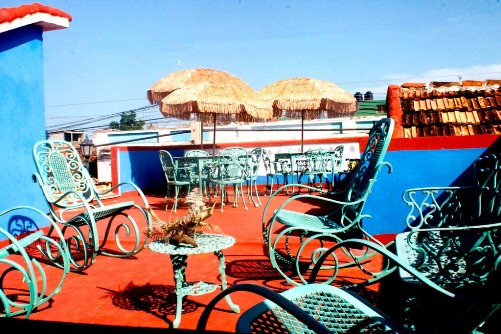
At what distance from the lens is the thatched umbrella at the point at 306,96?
8508mm

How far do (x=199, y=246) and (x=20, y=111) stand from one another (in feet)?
10.7

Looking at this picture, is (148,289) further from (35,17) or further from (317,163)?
(317,163)

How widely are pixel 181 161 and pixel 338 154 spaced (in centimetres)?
421

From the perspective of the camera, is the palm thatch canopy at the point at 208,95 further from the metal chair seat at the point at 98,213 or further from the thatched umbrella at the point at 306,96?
the metal chair seat at the point at 98,213

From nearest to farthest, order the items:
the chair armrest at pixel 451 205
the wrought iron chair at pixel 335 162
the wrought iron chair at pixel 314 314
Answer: the wrought iron chair at pixel 314 314
the chair armrest at pixel 451 205
the wrought iron chair at pixel 335 162

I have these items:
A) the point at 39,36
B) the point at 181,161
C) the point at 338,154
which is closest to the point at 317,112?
the point at 338,154

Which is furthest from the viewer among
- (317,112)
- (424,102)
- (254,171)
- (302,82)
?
(317,112)

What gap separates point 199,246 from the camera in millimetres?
2561

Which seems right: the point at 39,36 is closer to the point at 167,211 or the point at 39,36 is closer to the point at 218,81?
the point at 167,211

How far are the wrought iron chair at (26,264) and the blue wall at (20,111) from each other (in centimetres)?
24

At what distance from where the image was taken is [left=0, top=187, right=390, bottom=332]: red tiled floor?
2.59 metres

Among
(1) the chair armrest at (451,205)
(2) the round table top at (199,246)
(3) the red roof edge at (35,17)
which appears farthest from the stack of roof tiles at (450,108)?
(3) the red roof edge at (35,17)

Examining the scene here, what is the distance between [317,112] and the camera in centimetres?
1025

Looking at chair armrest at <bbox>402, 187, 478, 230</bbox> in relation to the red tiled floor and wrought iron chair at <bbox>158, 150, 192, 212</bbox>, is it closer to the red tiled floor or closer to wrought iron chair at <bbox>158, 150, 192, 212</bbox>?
the red tiled floor
